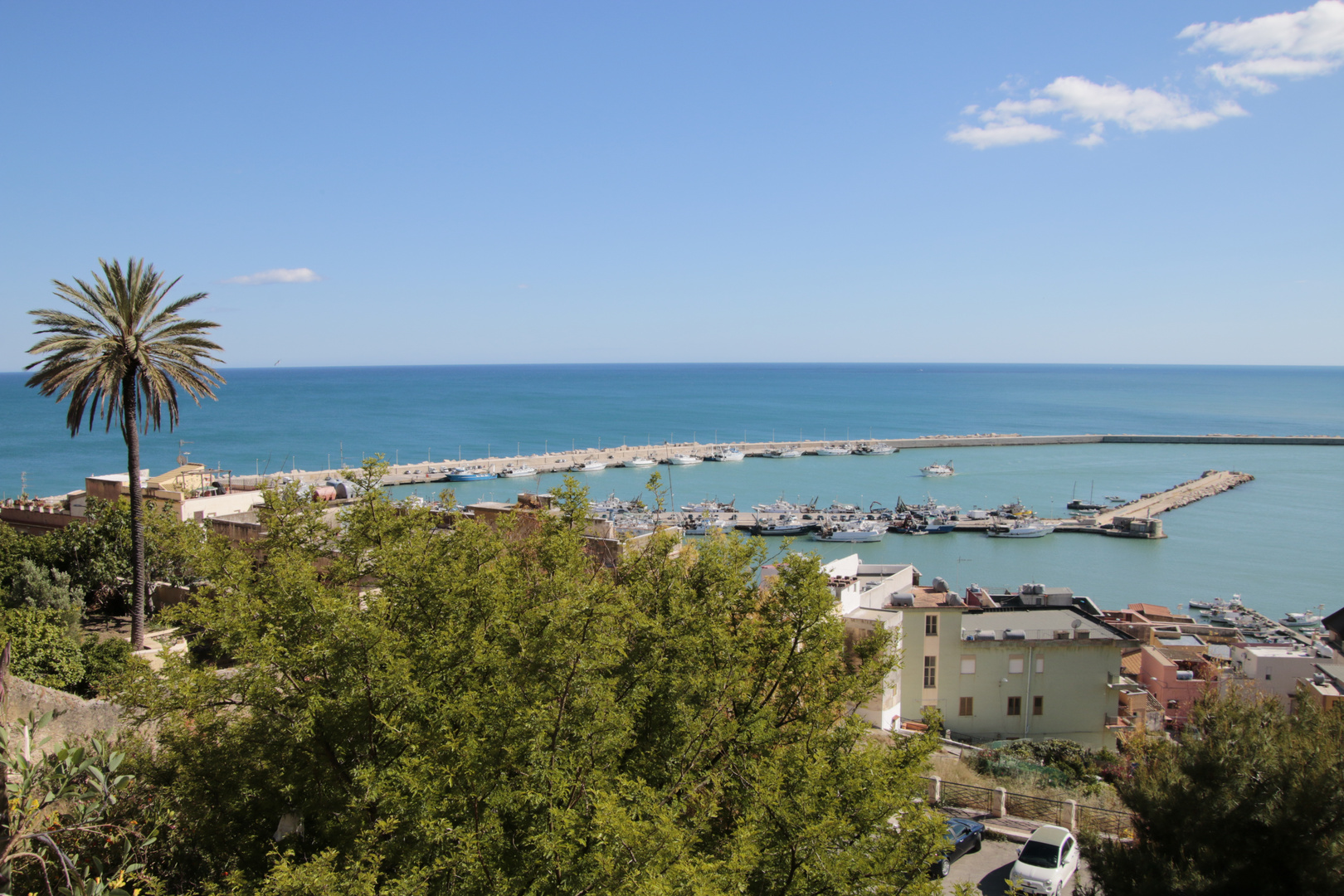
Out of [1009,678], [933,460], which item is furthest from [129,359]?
[933,460]

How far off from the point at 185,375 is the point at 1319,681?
140ft

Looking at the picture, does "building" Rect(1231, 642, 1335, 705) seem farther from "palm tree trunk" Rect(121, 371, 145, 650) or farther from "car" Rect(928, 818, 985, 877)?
"palm tree trunk" Rect(121, 371, 145, 650)

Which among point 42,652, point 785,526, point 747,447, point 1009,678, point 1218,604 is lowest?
point 1218,604

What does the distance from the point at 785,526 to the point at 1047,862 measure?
66238 mm

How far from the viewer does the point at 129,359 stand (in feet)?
69.4

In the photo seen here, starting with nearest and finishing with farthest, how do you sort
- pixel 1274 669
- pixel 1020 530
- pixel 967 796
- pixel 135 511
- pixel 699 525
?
pixel 967 796
pixel 135 511
pixel 1274 669
pixel 699 525
pixel 1020 530

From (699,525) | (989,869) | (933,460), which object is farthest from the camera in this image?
(933,460)

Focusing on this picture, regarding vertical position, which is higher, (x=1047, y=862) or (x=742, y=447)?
(x=1047, y=862)

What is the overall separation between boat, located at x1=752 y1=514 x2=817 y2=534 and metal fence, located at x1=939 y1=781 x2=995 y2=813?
60577mm

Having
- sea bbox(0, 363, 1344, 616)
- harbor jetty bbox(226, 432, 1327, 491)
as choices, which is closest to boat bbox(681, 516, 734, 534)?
sea bbox(0, 363, 1344, 616)

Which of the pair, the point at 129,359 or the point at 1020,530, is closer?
the point at 129,359

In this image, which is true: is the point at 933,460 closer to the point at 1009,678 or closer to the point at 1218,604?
the point at 1218,604

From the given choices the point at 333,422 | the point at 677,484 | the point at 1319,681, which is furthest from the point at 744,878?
the point at 333,422

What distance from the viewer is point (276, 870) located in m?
6.32
